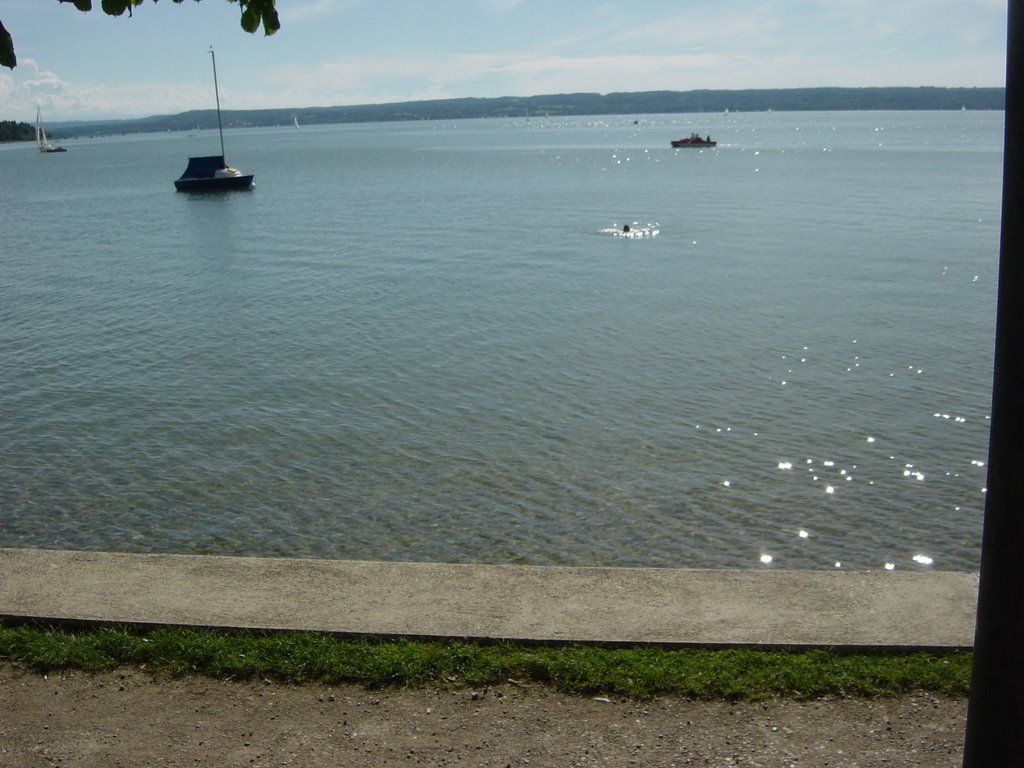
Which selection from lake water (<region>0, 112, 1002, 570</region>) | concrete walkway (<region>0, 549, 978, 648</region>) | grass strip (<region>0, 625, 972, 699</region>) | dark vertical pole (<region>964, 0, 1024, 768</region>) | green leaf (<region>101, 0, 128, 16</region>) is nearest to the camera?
dark vertical pole (<region>964, 0, 1024, 768</region>)

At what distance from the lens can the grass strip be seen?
455 centimetres

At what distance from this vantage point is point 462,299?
21.9 metres

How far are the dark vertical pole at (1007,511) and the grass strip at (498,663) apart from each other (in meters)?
1.58

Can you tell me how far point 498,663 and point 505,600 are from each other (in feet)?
2.52

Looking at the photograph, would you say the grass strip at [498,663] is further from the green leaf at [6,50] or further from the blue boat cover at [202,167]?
the blue boat cover at [202,167]

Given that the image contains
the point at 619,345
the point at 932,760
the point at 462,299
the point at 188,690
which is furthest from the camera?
the point at 462,299

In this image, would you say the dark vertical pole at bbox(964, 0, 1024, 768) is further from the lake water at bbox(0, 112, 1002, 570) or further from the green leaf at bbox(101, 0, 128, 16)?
the lake water at bbox(0, 112, 1002, 570)

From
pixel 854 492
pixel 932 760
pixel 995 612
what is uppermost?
pixel 995 612

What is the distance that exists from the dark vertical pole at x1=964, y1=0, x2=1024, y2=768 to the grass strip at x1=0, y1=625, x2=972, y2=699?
1579mm

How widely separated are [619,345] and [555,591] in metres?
11.5

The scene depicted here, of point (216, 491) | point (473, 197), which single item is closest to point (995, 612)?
point (216, 491)

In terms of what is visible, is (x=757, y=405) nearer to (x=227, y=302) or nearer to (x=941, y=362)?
(x=941, y=362)

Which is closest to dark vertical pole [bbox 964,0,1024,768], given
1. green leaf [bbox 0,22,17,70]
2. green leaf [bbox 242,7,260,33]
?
green leaf [bbox 242,7,260,33]

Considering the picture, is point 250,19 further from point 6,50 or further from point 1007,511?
point 1007,511
